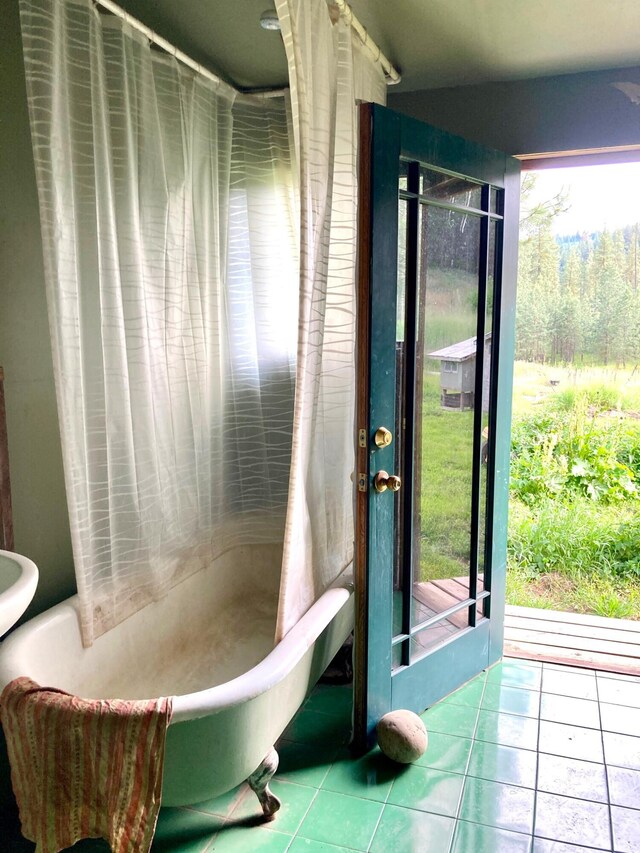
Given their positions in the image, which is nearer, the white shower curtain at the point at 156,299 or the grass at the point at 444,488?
the white shower curtain at the point at 156,299

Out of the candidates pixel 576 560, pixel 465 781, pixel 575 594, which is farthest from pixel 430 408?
pixel 576 560

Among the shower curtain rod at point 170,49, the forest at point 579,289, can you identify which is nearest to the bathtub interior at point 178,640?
the shower curtain rod at point 170,49

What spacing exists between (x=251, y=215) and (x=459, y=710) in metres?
2.05

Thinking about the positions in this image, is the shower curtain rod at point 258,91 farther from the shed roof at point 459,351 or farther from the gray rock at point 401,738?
the gray rock at point 401,738

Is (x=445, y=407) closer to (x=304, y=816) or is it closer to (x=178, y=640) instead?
(x=178, y=640)

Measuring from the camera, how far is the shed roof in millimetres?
2318

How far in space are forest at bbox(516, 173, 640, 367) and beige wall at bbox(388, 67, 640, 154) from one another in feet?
7.05

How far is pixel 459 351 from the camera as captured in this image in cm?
238

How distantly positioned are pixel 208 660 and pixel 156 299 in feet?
4.17

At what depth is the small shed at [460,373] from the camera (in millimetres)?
2348

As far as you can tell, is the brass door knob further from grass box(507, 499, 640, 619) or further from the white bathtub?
grass box(507, 499, 640, 619)

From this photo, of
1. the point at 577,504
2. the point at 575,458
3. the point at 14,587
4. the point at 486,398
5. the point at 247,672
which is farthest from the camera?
the point at 575,458

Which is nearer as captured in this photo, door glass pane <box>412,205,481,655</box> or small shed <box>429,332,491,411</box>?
door glass pane <box>412,205,481,655</box>

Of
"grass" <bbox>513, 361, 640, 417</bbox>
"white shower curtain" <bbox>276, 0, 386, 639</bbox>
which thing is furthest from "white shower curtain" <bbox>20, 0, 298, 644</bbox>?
"grass" <bbox>513, 361, 640, 417</bbox>
